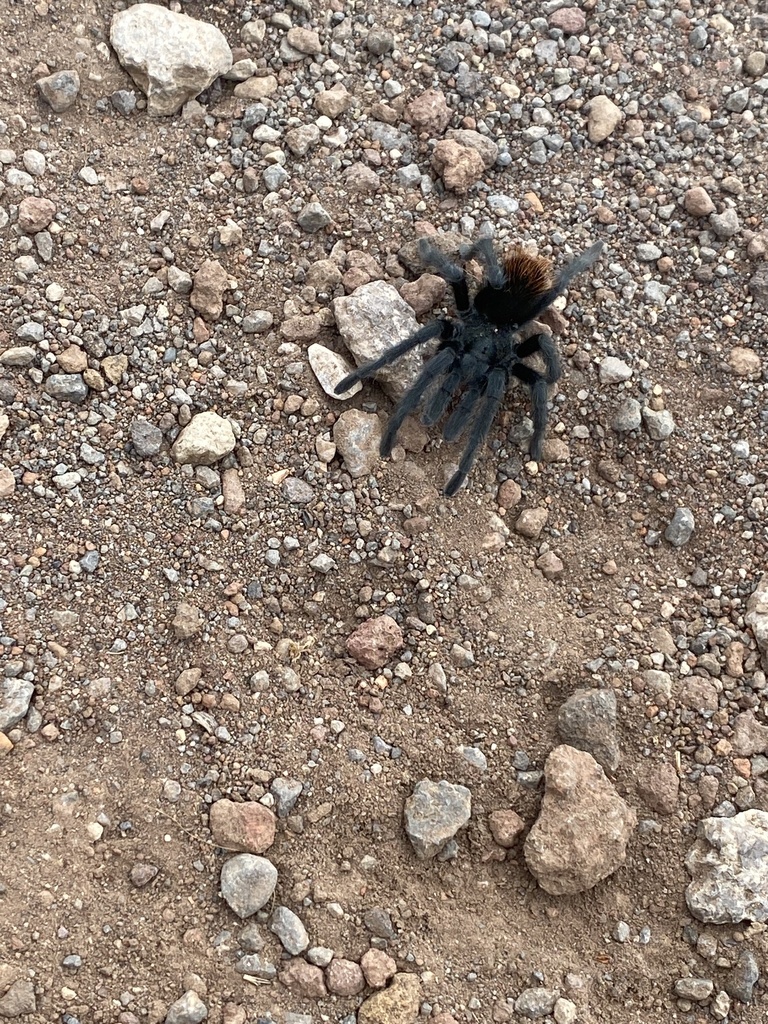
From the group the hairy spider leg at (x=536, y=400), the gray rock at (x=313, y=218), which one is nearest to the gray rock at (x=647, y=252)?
the hairy spider leg at (x=536, y=400)

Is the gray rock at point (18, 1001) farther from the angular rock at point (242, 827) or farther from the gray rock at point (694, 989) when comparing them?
the gray rock at point (694, 989)

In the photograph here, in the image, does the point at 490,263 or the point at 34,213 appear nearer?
the point at 34,213

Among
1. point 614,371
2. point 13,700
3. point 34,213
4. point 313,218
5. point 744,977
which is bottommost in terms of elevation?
point 13,700

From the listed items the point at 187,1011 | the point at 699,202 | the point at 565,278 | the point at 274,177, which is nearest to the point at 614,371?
the point at 565,278

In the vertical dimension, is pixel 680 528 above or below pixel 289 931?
above

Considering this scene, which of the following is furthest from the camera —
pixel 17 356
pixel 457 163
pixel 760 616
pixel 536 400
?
pixel 457 163

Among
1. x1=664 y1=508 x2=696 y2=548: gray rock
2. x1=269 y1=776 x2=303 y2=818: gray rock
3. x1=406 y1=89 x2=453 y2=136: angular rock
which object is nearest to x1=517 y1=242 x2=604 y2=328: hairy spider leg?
x1=406 y1=89 x2=453 y2=136: angular rock

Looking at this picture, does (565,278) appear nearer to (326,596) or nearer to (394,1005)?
(326,596)
